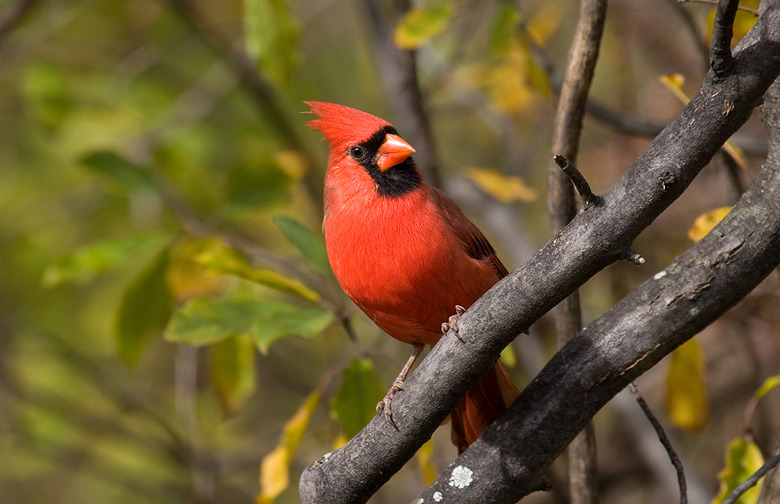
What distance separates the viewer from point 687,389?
2.43 metres

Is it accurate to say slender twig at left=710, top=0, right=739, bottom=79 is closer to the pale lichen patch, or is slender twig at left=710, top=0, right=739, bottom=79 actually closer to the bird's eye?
the pale lichen patch

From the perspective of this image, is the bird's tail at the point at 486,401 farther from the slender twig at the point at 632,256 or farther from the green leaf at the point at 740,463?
the slender twig at the point at 632,256

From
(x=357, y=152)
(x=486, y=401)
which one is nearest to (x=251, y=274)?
(x=357, y=152)

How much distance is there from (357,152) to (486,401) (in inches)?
31.1

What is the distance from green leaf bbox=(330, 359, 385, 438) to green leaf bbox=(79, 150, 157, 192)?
3.88ft

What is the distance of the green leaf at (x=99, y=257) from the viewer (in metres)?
2.57

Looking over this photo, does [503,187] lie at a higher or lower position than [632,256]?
higher

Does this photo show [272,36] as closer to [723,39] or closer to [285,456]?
[285,456]

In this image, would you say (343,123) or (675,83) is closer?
(675,83)

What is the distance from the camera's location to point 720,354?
3.61 m

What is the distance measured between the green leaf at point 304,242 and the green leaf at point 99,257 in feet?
1.88

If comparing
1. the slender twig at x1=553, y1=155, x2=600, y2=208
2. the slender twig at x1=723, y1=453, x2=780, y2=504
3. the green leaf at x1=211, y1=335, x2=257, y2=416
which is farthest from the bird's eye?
the slender twig at x1=723, y1=453, x2=780, y2=504

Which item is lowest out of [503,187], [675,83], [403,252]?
[403,252]

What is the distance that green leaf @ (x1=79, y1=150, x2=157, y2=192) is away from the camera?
9.12ft
